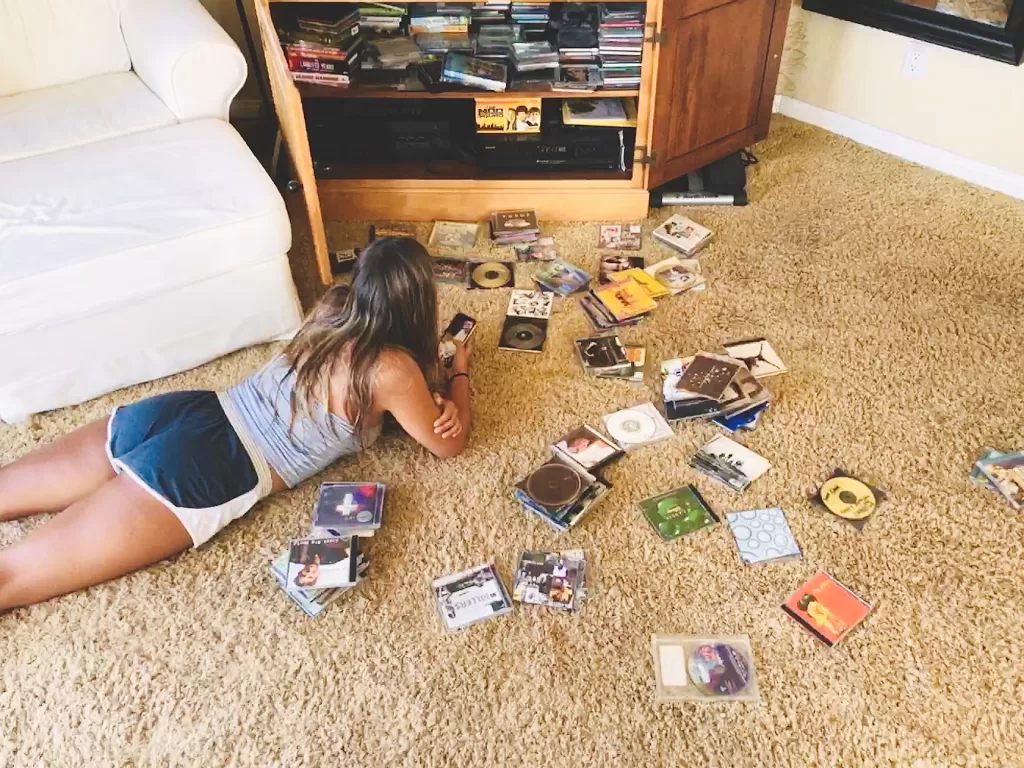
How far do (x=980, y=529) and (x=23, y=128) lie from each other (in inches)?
98.3

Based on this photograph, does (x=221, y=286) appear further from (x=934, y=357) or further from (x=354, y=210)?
(x=934, y=357)

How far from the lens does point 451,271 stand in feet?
8.24

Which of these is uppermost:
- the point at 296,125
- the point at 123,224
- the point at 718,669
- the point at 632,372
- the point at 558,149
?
the point at 296,125

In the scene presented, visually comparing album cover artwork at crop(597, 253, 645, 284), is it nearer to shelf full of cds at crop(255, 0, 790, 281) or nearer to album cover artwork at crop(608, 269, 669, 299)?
album cover artwork at crop(608, 269, 669, 299)

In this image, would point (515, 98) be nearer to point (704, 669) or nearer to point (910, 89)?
point (910, 89)

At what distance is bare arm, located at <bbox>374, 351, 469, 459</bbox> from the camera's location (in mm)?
1728

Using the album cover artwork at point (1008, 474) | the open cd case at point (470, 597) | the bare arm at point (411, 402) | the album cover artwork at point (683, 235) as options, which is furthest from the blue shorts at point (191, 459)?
the album cover artwork at point (1008, 474)

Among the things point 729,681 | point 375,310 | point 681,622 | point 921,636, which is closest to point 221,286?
point 375,310

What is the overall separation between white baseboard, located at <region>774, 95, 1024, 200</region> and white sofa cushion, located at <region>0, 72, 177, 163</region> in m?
2.12

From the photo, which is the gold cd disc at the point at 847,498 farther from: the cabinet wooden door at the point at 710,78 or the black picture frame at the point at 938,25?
the black picture frame at the point at 938,25

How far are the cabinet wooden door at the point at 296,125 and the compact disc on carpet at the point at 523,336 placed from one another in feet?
1.78

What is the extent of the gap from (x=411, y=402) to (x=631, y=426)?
56cm

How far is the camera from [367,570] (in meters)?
1.79

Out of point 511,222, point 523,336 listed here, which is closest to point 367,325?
point 523,336
